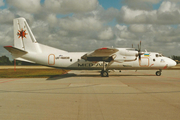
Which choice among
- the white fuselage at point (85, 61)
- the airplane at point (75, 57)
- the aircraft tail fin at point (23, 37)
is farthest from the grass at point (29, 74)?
the aircraft tail fin at point (23, 37)

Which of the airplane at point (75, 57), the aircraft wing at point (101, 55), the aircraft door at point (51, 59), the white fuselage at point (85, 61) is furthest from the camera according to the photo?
the aircraft door at point (51, 59)

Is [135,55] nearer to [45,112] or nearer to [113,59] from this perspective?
[113,59]

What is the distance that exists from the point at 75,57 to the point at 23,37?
771 centimetres

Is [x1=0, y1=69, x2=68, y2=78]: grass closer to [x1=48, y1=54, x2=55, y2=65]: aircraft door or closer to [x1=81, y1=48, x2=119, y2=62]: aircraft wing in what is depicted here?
[x1=48, y1=54, x2=55, y2=65]: aircraft door

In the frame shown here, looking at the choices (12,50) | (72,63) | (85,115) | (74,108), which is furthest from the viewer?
(72,63)

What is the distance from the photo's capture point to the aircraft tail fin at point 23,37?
20.3 metres

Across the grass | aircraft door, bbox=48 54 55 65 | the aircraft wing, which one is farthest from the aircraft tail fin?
the aircraft wing

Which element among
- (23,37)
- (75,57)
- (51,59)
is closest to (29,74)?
(23,37)

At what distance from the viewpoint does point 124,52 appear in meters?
20.0

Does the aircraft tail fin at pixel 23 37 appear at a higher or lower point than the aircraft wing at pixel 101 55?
higher

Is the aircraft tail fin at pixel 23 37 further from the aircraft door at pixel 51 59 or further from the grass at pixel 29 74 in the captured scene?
the grass at pixel 29 74

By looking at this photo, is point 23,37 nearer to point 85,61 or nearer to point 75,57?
point 75,57

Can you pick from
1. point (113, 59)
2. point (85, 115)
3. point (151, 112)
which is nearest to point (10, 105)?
point (85, 115)

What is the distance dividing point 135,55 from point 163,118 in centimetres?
1573
